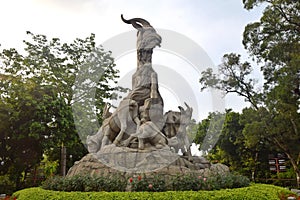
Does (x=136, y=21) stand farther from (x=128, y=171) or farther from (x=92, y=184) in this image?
(x=92, y=184)

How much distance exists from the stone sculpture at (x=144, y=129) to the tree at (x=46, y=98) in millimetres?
6617

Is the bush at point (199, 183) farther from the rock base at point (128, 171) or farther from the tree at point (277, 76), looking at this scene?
the tree at point (277, 76)

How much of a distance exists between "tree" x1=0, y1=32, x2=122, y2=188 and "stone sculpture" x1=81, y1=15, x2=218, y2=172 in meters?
6.62

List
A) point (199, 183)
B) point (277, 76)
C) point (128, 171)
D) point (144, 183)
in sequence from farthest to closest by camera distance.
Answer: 1. point (277, 76)
2. point (128, 171)
3. point (199, 183)
4. point (144, 183)

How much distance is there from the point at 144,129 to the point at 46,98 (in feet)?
28.4

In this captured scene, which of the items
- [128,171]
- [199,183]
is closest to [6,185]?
[128,171]

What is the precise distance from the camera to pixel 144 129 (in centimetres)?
862

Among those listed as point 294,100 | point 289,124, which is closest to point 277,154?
point 289,124

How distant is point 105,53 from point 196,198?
15.2m

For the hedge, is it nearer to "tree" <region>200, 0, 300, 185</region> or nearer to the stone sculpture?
the stone sculpture

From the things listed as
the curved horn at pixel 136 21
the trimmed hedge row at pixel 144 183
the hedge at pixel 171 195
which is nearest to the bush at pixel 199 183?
the trimmed hedge row at pixel 144 183

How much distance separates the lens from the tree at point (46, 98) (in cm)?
1527

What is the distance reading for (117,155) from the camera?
816 centimetres

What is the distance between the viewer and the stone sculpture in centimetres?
806
